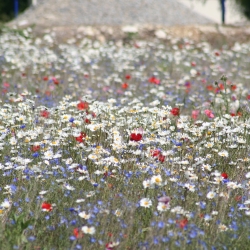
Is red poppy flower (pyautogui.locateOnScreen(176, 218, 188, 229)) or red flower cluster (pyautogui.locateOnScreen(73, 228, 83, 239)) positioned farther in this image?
red poppy flower (pyautogui.locateOnScreen(176, 218, 188, 229))

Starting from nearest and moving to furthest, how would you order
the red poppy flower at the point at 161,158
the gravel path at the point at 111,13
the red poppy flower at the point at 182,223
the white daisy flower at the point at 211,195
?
the red poppy flower at the point at 182,223, the white daisy flower at the point at 211,195, the red poppy flower at the point at 161,158, the gravel path at the point at 111,13

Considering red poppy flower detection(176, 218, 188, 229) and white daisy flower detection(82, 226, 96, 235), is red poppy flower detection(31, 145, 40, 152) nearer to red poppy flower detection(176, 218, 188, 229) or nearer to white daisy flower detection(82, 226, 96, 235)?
white daisy flower detection(82, 226, 96, 235)

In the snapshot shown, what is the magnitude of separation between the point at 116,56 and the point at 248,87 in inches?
113

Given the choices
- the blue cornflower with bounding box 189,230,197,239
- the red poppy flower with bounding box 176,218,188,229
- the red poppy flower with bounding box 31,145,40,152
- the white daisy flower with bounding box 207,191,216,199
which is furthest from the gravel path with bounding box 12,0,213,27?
the blue cornflower with bounding box 189,230,197,239

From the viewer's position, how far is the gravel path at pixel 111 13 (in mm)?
21984

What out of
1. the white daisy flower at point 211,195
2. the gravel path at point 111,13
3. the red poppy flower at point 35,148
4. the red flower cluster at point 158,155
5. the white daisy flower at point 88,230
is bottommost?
the gravel path at point 111,13

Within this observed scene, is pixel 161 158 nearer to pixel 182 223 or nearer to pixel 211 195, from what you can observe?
pixel 211 195

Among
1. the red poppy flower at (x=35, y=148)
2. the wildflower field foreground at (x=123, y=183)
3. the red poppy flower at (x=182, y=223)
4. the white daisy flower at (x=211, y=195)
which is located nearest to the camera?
the red poppy flower at (x=182, y=223)

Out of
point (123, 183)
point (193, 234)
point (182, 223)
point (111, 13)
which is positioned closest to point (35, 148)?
point (123, 183)

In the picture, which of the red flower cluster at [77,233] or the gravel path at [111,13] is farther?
the gravel path at [111,13]

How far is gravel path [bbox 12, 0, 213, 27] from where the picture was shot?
72.1 feet

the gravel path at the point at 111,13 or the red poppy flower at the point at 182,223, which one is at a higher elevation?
the red poppy flower at the point at 182,223

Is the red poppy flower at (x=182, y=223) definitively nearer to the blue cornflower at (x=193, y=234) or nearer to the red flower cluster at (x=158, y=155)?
the blue cornflower at (x=193, y=234)

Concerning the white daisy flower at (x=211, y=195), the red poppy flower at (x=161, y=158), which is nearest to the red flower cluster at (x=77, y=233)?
the white daisy flower at (x=211, y=195)
